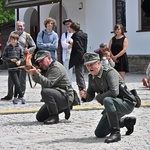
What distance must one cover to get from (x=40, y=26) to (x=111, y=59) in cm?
1579

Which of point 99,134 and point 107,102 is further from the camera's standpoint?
point 99,134

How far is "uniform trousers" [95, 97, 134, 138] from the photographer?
24.1 feet

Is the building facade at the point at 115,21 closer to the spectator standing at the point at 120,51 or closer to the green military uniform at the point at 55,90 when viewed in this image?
the spectator standing at the point at 120,51

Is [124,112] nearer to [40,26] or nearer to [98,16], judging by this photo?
[98,16]

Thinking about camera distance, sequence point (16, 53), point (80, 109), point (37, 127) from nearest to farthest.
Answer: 1. point (37, 127)
2. point (80, 109)
3. point (16, 53)

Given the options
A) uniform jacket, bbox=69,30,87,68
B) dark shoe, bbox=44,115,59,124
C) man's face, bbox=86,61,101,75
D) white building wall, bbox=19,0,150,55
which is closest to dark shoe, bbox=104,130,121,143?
man's face, bbox=86,61,101,75

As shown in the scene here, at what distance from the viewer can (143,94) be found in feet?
45.0

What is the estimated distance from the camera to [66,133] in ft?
26.5

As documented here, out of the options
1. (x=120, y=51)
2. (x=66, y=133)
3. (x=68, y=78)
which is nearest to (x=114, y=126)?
(x=66, y=133)

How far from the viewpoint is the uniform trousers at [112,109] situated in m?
7.33

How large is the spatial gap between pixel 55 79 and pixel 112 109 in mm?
1755

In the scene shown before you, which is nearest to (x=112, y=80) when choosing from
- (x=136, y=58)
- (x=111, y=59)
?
(x=111, y=59)

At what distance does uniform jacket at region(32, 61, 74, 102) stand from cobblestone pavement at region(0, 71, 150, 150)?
554 millimetres

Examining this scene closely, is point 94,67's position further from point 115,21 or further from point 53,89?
point 115,21
